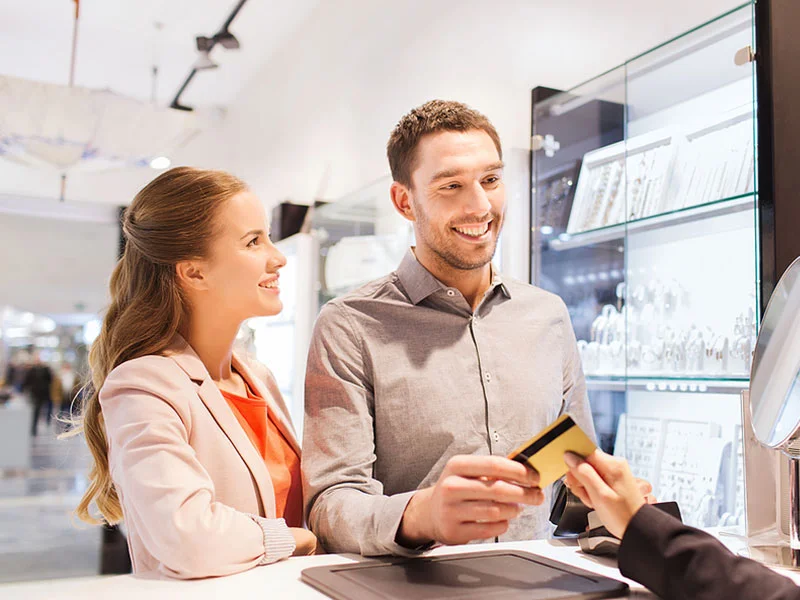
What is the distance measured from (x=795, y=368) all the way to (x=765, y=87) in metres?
0.92

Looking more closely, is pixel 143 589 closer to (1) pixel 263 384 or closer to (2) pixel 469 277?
(1) pixel 263 384

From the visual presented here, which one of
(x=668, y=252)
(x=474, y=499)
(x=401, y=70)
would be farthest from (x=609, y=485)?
(x=401, y=70)

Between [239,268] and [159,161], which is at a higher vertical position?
[159,161]

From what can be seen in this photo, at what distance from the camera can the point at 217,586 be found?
46.8 inches

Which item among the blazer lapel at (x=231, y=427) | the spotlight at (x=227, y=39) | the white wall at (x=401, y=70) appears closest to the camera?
the blazer lapel at (x=231, y=427)

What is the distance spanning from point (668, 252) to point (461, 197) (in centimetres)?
98

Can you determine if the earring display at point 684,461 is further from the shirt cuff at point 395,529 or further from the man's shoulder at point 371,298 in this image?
the shirt cuff at point 395,529

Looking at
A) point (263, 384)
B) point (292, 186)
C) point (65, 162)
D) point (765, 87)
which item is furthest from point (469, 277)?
point (292, 186)

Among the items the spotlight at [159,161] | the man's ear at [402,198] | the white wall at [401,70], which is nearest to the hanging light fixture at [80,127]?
the spotlight at [159,161]

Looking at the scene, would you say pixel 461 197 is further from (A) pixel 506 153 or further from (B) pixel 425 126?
(A) pixel 506 153

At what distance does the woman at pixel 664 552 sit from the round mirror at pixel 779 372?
1.57 ft

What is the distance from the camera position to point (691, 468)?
2.41 meters

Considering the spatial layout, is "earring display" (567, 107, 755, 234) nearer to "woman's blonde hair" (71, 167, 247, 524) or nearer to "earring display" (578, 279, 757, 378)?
"earring display" (578, 279, 757, 378)

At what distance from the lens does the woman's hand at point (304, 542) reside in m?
1.50
